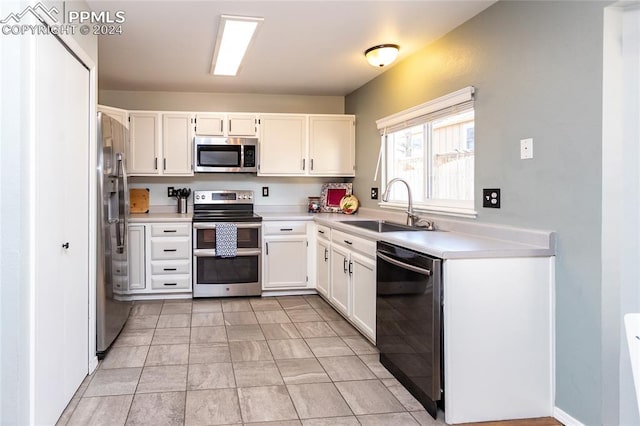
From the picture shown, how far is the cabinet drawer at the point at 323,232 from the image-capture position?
14.8 ft

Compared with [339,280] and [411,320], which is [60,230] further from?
[339,280]

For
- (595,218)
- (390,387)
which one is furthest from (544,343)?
(390,387)

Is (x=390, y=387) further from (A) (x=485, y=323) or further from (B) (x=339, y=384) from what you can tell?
(A) (x=485, y=323)

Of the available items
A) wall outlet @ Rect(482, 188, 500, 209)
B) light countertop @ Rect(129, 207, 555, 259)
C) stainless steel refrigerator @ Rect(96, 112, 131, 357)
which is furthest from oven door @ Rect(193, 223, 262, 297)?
wall outlet @ Rect(482, 188, 500, 209)

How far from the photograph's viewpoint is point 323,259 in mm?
4715

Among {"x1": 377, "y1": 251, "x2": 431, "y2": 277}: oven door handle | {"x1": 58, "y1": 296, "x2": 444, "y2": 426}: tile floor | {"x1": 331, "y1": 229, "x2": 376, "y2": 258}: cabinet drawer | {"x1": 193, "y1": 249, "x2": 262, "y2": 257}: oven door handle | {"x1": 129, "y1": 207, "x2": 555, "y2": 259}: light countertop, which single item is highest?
{"x1": 129, "y1": 207, "x2": 555, "y2": 259}: light countertop

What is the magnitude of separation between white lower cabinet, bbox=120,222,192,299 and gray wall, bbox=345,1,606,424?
3051 mm

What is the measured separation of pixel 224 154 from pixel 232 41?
1769mm

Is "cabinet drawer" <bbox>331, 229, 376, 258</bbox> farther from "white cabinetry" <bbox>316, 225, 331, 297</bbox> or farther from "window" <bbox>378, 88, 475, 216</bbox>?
"window" <bbox>378, 88, 475, 216</bbox>

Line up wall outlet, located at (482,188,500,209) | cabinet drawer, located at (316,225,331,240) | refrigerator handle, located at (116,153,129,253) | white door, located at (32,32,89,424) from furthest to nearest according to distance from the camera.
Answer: cabinet drawer, located at (316,225,331,240) → refrigerator handle, located at (116,153,129,253) → wall outlet, located at (482,188,500,209) → white door, located at (32,32,89,424)

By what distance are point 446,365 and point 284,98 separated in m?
4.15

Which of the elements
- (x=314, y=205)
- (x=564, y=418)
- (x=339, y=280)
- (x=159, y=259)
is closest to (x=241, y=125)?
(x=314, y=205)

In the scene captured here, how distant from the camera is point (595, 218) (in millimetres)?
2135

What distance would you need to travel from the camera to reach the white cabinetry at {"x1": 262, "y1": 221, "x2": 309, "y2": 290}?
505 centimetres
